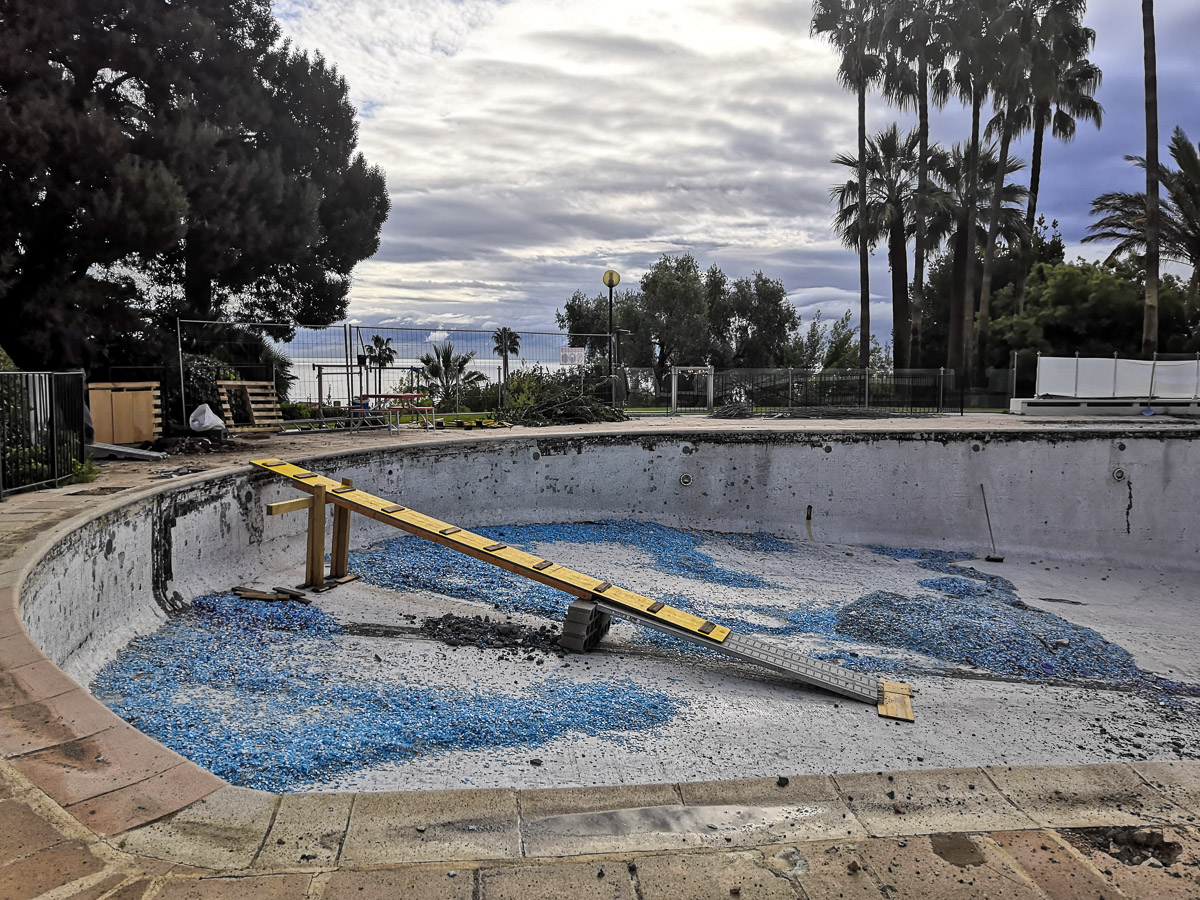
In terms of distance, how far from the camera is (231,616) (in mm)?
6672

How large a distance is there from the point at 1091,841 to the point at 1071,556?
11139 millimetres

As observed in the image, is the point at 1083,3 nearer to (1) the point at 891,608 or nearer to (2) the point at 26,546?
(1) the point at 891,608

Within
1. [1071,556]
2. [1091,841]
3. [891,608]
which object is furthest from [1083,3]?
[1091,841]

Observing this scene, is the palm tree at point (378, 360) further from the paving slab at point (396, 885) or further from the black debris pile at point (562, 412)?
the paving slab at point (396, 885)

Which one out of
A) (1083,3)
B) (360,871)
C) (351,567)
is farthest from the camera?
(1083,3)

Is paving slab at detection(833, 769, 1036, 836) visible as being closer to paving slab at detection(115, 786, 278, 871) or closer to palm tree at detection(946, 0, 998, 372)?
paving slab at detection(115, 786, 278, 871)

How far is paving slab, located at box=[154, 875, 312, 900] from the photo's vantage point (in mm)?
2328

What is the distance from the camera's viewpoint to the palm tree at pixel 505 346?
16078 millimetres

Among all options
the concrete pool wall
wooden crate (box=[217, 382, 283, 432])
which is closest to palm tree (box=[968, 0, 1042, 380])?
A: the concrete pool wall

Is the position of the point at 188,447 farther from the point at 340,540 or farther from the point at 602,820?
the point at 602,820

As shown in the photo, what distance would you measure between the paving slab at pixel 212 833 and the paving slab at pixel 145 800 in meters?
0.04

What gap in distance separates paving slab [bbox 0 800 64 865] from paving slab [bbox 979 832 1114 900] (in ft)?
10.4

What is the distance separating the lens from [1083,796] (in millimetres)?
3436

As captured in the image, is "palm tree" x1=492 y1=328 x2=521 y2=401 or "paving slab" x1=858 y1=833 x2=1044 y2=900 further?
"palm tree" x1=492 y1=328 x2=521 y2=401
